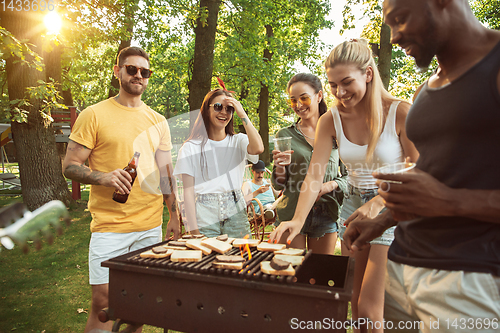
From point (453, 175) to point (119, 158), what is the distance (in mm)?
2643

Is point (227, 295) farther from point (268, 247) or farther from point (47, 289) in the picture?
point (47, 289)

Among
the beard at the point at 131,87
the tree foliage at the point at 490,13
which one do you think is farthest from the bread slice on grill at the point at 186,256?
the tree foliage at the point at 490,13

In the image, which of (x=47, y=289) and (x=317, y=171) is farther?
(x=47, y=289)

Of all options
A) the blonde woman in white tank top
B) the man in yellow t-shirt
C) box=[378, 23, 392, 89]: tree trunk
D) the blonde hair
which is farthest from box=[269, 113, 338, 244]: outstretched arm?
box=[378, 23, 392, 89]: tree trunk

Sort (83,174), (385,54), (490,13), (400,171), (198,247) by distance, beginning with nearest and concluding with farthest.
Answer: (400,171) → (198,247) → (83,174) → (385,54) → (490,13)

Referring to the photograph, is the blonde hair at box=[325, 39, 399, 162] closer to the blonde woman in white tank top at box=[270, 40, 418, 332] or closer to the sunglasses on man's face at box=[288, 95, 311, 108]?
the blonde woman in white tank top at box=[270, 40, 418, 332]

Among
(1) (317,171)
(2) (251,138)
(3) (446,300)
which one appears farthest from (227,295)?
(2) (251,138)

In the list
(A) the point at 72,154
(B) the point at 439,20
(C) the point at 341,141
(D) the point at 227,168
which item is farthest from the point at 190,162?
(B) the point at 439,20

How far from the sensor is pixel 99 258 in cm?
280

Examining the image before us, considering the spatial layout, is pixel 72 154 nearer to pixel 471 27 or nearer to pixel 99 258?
pixel 99 258

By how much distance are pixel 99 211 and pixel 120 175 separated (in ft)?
1.79

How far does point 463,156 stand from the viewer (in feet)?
3.82

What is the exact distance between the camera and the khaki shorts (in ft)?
3.72

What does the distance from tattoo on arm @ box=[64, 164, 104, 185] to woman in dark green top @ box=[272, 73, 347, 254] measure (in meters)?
1.64
